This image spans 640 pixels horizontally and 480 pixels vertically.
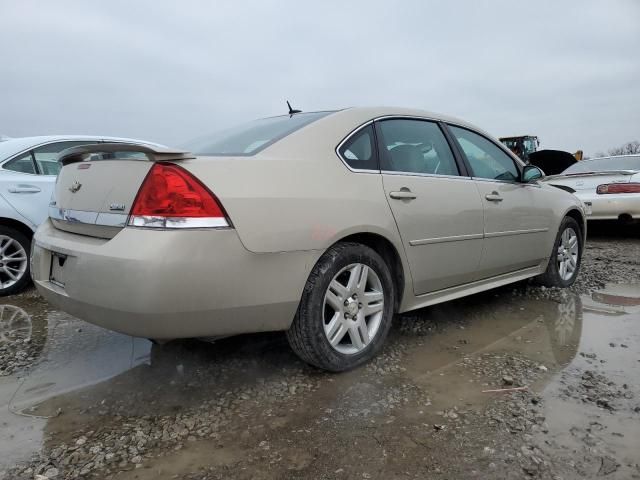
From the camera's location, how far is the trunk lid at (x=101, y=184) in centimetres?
207

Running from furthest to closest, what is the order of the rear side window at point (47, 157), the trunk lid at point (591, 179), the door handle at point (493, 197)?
the trunk lid at point (591, 179) → the rear side window at point (47, 157) → the door handle at point (493, 197)

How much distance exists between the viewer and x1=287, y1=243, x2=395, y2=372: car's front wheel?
91.4 inches

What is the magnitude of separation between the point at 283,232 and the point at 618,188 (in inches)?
244

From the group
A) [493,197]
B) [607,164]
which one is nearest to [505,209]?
[493,197]

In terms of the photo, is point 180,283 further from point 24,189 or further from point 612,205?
point 612,205

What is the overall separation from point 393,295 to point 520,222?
151 centimetres

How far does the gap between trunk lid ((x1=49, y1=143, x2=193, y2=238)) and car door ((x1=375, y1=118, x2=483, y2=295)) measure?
1.25 meters

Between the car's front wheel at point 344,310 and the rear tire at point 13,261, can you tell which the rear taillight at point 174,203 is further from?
the rear tire at point 13,261

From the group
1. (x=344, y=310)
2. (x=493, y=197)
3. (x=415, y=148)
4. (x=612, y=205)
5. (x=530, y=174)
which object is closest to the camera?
(x=344, y=310)

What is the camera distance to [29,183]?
4289mm

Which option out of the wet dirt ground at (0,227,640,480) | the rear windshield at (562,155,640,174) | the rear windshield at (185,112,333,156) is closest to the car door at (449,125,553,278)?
the wet dirt ground at (0,227,640,480)

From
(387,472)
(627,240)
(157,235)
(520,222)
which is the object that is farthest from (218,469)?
(627,240)

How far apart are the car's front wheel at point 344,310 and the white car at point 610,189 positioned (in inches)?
190

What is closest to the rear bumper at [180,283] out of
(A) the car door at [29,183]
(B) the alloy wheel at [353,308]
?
(B) the alloy wheel at [353,308]
